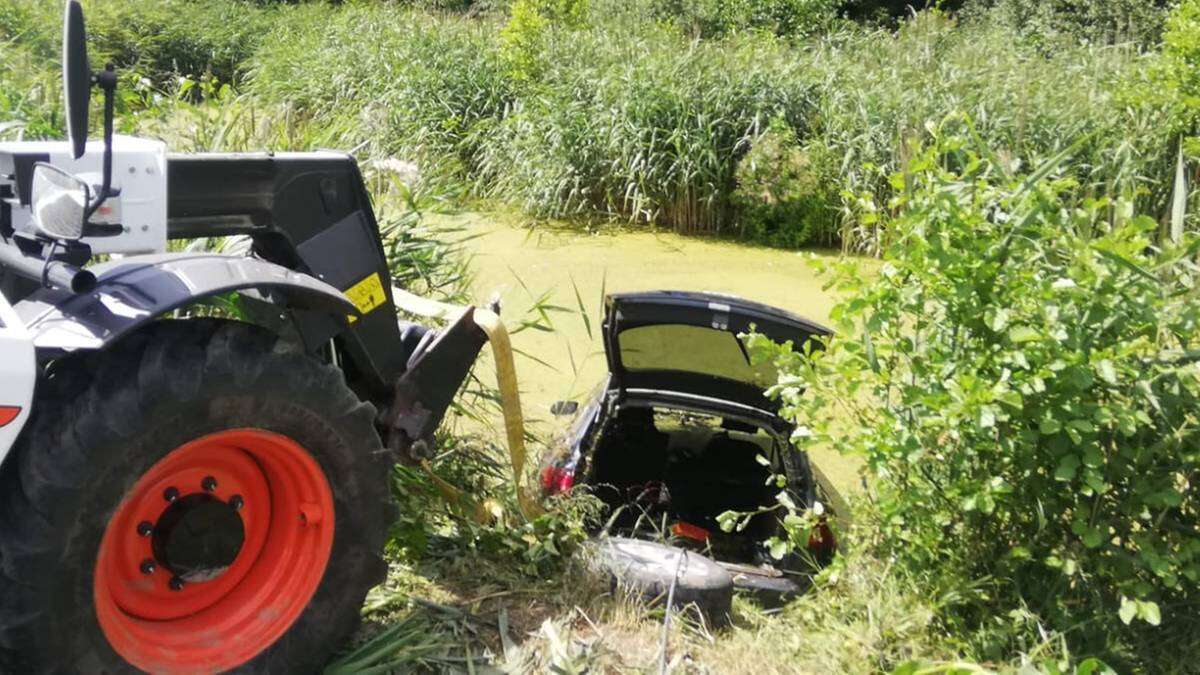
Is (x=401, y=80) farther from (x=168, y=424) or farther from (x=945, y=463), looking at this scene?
(x=168, y=424)

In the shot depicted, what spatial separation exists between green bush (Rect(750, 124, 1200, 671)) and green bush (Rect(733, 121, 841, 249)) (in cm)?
731

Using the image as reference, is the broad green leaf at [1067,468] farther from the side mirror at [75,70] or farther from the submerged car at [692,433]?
the side mirror at [75,70]

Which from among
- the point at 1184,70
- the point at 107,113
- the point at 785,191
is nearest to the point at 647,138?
the point at 785,191

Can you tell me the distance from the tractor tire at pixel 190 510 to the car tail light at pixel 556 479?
5.35ft

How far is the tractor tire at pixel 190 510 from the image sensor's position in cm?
219

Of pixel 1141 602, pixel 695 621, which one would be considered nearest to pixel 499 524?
pixel 695 621

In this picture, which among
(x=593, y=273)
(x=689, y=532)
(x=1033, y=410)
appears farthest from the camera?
(x=593, y=273)

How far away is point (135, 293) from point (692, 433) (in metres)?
4.37

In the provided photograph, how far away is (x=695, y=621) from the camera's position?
3541mm

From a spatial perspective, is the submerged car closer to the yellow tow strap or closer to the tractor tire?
the yellow tow strap

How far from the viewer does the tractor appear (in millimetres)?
2188

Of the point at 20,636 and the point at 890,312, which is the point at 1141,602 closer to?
the point at 890,312

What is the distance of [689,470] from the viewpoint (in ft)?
20.8

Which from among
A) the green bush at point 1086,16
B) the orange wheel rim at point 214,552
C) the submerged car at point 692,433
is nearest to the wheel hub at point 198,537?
the orange wheel rim at point 214,552
